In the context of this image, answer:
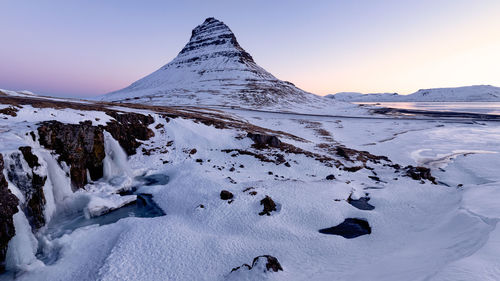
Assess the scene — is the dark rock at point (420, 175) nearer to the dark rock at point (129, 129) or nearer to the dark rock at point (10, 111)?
the dark rock at point (129, 129)

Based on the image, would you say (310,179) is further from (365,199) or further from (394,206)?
(394,206)

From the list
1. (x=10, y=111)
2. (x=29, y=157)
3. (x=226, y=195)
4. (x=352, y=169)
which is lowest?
(x=352, y=169)

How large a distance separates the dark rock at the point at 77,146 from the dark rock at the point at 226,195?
919 centimetres

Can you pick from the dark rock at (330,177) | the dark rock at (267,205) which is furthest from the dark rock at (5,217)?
the dark rock at (330,177)

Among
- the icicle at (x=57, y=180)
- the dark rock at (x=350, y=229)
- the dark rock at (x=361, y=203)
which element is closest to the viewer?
the dark rock at (x=350, y=229)

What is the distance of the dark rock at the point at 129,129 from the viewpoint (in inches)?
886

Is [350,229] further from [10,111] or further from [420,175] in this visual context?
[10,111]

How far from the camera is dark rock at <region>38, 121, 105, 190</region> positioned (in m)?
15.4

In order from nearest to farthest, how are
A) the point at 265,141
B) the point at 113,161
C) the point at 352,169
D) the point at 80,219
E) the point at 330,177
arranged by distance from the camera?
the point at 80,219 → the point at 113,161 → the point at 330,177 → the point at 352,169 → the point at 265,141

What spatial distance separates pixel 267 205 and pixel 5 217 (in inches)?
455

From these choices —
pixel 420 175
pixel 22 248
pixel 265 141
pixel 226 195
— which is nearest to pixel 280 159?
pixel 265 141

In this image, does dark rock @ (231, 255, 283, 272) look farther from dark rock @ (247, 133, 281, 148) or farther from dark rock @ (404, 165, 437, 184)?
dark rock @ (247, 133, 281, 148)

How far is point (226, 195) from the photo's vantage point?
15.4 meters

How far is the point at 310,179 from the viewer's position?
67.3ft
